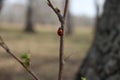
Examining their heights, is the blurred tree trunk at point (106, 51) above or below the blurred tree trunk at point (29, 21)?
above

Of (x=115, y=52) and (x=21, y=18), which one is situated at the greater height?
(x=115, y=52)

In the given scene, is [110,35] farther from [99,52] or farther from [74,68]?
[74,68]

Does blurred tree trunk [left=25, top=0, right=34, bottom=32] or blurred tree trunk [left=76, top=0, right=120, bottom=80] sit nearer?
blurred tree trunk [left=76, top=0, right=120, bottom=80]

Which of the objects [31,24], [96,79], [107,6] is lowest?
[31,24]

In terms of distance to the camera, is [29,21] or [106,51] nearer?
[106,51]

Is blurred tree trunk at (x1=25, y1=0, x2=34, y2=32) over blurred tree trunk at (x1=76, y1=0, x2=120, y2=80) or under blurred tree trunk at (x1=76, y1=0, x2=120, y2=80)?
under

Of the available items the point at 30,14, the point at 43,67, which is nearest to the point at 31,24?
the point at 30,14

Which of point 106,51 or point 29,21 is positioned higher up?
point 106,51

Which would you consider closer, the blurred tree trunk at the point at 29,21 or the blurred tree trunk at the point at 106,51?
the blurred tree trunk at the point at 106,51
